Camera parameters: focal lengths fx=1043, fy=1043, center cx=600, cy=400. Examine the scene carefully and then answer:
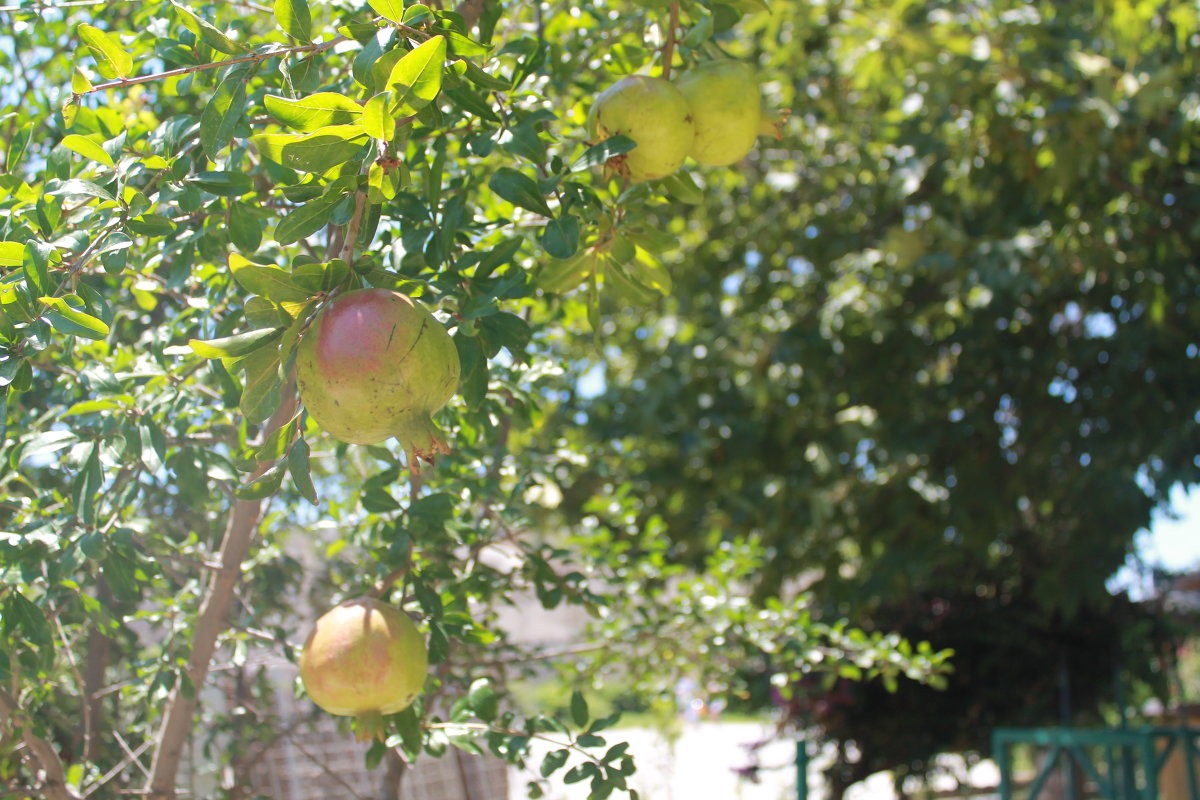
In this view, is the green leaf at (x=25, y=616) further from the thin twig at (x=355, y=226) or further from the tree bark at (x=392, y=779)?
the tree bark at (x=392, y=779)

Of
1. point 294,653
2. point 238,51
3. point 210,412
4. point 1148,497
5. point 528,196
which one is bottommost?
point 294,653

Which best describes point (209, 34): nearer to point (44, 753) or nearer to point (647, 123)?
point (647, 123)

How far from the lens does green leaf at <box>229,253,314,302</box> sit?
3.49 ft

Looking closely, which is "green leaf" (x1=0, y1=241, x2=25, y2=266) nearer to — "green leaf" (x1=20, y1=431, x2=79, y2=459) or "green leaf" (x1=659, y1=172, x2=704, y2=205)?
"green leaf" (x1=20, y1=431, x2=79, y2=459)

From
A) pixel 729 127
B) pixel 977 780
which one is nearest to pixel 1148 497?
pixel 729 127

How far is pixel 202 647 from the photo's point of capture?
1656 millimetres

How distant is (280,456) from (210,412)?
29.0 inches

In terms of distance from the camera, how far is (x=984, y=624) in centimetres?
582

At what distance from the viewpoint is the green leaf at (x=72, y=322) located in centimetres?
115

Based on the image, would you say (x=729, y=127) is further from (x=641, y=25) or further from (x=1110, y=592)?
(x=1110, y=592)

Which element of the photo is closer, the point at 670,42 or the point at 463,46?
the point at 463,46

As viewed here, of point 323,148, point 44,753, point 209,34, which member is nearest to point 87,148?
point 209,34

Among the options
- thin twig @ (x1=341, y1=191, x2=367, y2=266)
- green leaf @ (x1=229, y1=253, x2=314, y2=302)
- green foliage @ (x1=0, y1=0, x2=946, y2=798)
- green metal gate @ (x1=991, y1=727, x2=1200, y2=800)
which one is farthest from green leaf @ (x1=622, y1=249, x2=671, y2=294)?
green metal gate @ (x1=991, y1=727, x2=1200, y2=800)

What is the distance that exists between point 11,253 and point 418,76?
54 centimetres
